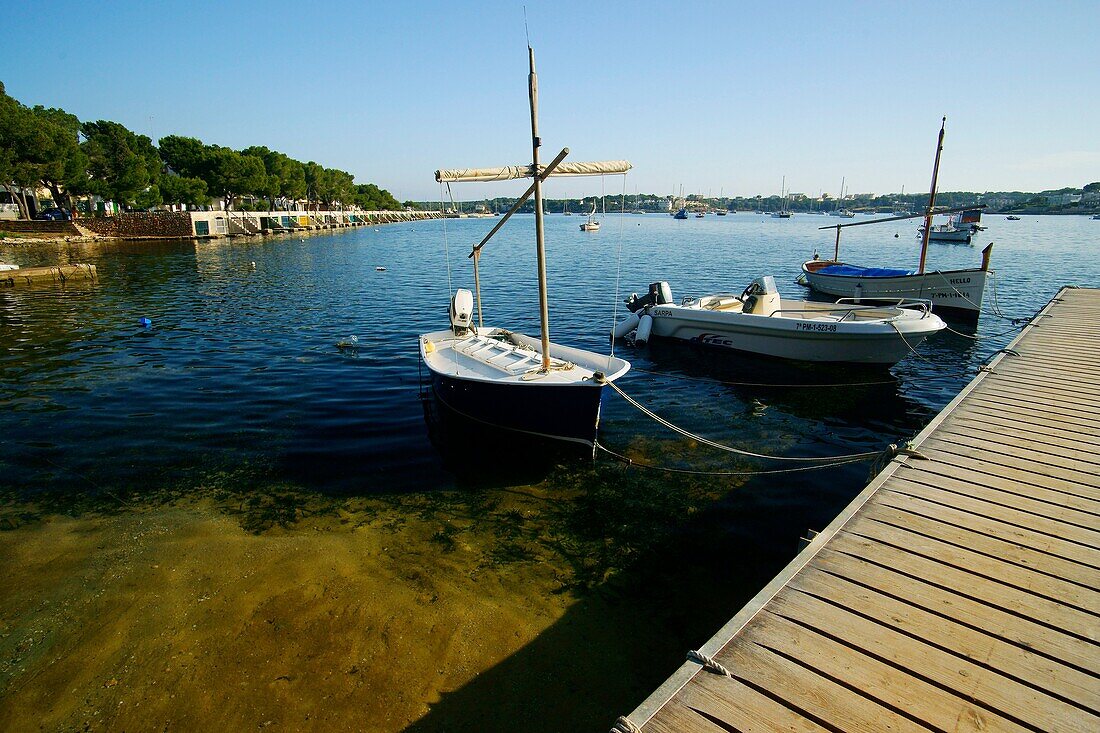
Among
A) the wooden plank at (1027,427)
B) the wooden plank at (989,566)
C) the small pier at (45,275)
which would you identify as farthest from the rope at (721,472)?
the small pier at (45,275)

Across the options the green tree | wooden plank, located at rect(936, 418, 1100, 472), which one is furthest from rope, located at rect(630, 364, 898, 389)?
the green tree

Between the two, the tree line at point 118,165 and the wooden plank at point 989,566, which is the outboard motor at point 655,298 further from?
the tree line at point 118,165

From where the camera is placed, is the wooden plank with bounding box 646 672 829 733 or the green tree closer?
the wooden plank with bounding box 646 672 829 733

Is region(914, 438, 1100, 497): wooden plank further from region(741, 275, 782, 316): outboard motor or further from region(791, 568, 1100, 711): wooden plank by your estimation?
region(741, 275, 782, 316): outboard motor

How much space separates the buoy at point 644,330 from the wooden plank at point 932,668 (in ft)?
51.7

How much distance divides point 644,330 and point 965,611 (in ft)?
52.9

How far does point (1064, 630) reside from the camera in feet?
14.0

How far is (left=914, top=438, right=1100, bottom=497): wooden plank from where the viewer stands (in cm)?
655

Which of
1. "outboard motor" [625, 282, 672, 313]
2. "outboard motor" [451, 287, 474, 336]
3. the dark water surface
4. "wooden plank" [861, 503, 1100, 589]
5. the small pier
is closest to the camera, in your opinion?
"wooden plank" [861, 503, 1100, 589]

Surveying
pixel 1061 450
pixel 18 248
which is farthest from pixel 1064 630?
pixel 18 248

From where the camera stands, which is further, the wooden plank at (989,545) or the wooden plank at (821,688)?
the wooden plank at (989,545)

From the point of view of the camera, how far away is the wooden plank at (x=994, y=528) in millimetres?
5199

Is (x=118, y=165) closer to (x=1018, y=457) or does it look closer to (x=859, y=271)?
(x=859, y=271)

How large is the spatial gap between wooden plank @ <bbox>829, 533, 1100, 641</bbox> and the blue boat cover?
24.8m
